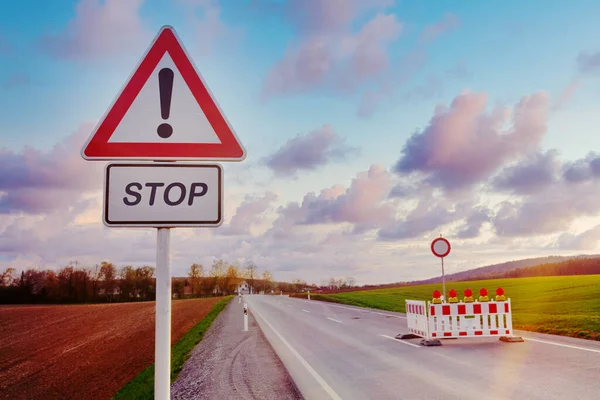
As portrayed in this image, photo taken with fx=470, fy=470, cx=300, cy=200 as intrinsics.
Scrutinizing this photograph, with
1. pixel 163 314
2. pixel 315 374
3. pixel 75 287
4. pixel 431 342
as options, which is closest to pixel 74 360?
pixel 315 374

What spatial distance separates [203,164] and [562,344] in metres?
11.9

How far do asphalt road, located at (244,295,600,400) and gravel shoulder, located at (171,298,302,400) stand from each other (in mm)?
313

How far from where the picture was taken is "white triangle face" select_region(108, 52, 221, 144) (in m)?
2.58

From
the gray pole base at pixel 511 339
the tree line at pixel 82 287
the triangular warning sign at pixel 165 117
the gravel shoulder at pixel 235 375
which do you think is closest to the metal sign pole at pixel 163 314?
the triangular warning sign at pixel 165 117

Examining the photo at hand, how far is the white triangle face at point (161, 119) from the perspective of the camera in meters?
2.58

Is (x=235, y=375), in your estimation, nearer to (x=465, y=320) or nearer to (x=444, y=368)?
(x=444, y=368)

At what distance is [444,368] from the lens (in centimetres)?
900

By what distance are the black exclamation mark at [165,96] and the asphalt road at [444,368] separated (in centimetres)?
568

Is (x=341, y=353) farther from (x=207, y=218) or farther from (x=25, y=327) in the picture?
(x=25, y=327)

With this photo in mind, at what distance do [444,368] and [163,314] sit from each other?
7933 mm

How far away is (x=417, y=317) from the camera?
13.4 metres

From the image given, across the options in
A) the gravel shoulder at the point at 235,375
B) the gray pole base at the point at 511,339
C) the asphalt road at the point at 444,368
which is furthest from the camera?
the gray pole base at the point at 511,339

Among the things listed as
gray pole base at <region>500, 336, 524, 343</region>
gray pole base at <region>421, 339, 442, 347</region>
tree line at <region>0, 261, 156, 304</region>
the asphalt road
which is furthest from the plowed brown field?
tree line at <region>0, 261, 156, 304</region>

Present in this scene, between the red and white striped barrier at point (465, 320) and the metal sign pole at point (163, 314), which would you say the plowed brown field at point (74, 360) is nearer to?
the red and white striped barrier at point (465, 320)
